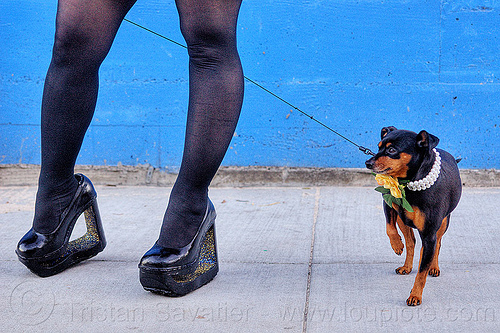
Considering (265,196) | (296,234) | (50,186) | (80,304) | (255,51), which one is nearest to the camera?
(80,304)

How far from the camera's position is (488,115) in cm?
370

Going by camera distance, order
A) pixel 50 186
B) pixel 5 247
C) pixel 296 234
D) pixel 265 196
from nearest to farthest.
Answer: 1. pixel 50 186
2. pixel 5 247
3. pixel 296 234
4. pixel 265 196


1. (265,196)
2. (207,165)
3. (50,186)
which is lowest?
(265,196)

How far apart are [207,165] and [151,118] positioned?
2201mm

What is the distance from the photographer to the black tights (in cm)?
179

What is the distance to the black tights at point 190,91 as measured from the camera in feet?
5.86

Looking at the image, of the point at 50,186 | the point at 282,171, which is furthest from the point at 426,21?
the point at 50,186

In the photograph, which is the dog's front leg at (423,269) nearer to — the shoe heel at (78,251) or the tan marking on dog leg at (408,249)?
the tan marking on dog leg at (408,249)

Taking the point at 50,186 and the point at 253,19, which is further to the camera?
the point at 253,19

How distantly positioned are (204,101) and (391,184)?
0.72 meters

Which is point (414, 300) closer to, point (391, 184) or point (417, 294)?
point (417, 294)

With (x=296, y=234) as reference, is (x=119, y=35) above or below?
above

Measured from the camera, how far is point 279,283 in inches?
77.3

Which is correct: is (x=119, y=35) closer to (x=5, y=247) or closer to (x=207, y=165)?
Result: (x=5, y=247)
